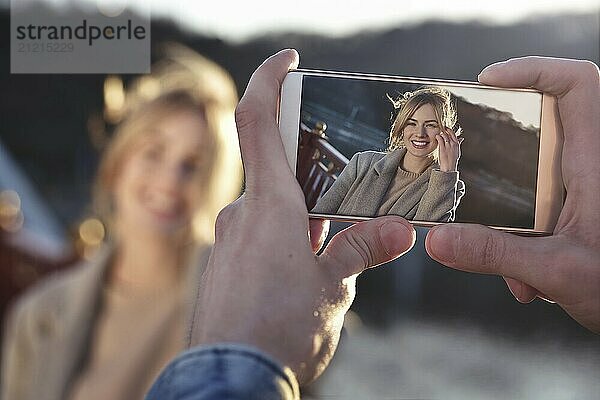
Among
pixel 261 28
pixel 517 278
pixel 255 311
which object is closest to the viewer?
pixel 255 311

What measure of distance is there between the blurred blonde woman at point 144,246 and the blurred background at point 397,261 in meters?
0.03

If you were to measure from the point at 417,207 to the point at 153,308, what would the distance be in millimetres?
707

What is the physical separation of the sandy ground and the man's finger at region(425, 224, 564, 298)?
0.64 metres

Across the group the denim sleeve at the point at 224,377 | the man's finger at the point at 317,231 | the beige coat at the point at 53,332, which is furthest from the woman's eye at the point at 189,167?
the denim sleeve at the point at 224,377

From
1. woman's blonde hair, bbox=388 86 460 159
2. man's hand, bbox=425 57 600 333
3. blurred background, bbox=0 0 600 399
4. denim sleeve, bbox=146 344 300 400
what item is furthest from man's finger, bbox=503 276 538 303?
blurred background, bbox=0 0 600 399

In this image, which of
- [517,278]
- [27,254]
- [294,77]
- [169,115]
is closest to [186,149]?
[169,115]

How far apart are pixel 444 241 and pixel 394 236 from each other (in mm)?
38

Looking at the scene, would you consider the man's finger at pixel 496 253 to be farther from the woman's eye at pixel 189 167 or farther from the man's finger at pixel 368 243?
the woman's eye at pixel 189 167

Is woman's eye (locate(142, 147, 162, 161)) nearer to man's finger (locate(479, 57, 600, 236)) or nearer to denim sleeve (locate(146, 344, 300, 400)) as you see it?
man's finger (locate(479, 57, 600, 236))

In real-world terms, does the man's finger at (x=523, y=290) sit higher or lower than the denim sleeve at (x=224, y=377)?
lower

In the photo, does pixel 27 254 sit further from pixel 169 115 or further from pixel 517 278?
pixel 517 278

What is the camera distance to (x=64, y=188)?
3.90 feet

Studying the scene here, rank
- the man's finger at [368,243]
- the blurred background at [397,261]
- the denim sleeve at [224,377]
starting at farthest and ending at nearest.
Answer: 1. the blurred background at [397,261]
2. the man's finger at [368,243]
3. the denim sleeve at [224,377]

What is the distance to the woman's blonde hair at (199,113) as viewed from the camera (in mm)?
1166
